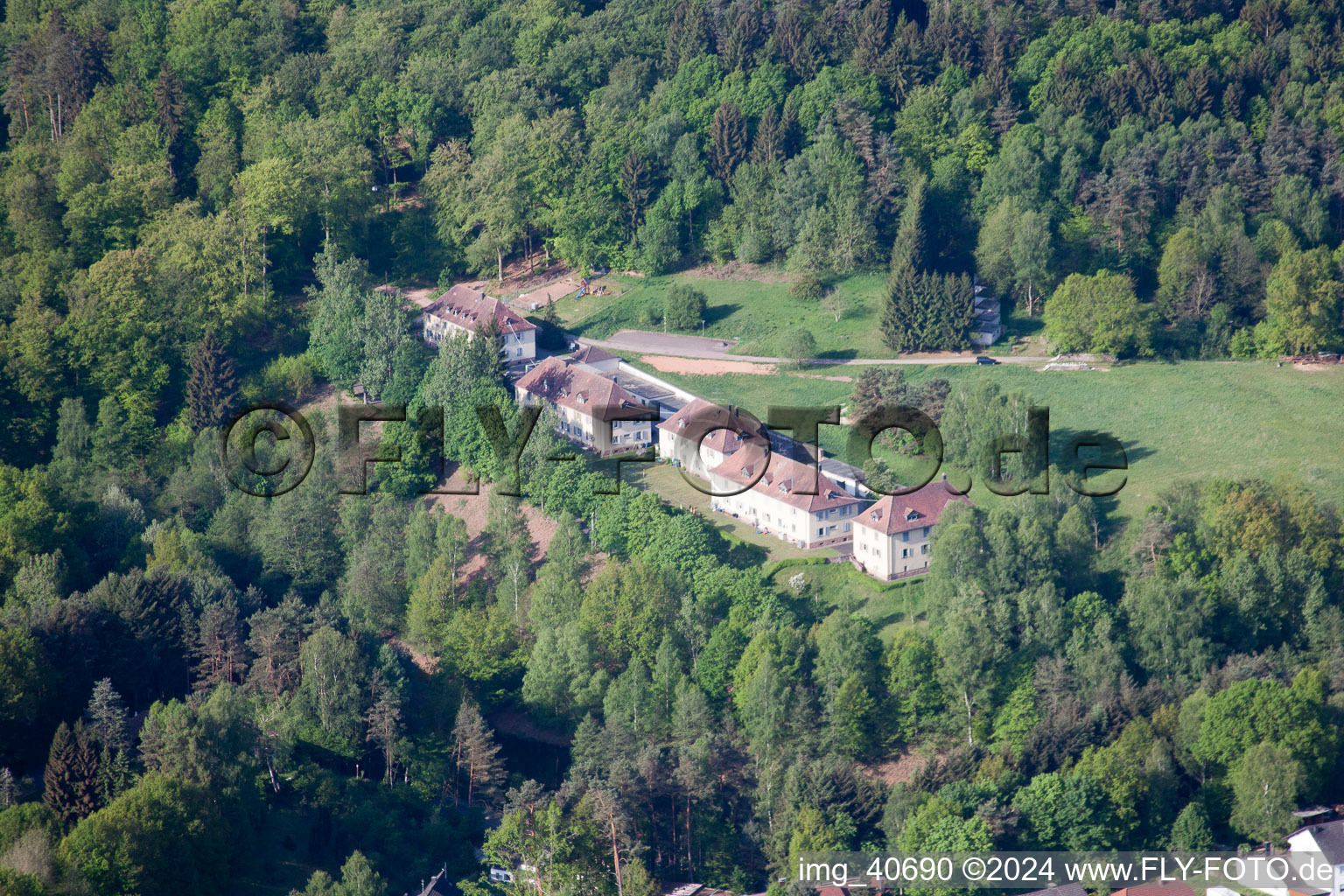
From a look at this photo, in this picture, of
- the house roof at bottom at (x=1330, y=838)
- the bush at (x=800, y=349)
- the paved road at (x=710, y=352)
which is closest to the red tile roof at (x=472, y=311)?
the paved road at (x=710, y=352)

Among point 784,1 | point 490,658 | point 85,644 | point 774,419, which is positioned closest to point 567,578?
point 490,658

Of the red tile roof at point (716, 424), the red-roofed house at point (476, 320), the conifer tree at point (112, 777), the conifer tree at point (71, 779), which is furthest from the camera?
the red-roofed house at point (476, 320)

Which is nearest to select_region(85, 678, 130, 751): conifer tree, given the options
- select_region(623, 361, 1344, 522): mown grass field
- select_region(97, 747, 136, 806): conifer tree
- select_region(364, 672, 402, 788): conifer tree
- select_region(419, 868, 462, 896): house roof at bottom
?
select_region(97, 747, 136, 806): conifer tree

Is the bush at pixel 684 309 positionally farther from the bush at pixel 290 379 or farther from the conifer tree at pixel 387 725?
the conifer tree at pixel 387 725

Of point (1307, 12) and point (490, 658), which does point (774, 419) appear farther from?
point (1307, 12)

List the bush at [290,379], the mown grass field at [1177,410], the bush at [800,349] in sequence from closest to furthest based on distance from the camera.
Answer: the mown grass field at [1177,410], the bush at [800,349], the bush at [290,379]

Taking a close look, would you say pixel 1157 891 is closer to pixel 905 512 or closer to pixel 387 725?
pixel 905 512

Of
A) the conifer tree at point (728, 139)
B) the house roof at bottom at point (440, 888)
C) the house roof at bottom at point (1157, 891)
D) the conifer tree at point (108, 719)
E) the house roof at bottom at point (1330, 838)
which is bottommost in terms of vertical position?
the house roof at bottom at point (1330, 838)
